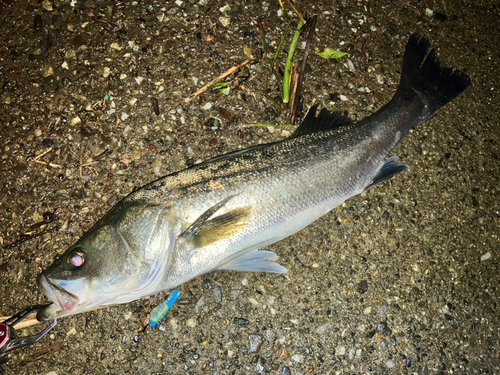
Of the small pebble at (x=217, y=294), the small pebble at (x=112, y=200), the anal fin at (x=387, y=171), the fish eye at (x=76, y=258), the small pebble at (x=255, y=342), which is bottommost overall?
the small pebble at (x=255, y=342)

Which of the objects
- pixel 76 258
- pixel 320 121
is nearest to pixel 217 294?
pixel 76 258

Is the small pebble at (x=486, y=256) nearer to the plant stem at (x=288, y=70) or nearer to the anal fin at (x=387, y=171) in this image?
the anal fin at (x=387, y=171)

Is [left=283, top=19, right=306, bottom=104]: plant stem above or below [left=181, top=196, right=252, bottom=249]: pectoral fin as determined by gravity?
above

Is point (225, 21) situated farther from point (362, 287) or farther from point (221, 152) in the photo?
point (362, 287)

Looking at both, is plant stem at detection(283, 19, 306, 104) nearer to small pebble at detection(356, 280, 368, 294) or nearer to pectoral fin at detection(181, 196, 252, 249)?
pectoral fin at detection(181, 196, 252, 249)

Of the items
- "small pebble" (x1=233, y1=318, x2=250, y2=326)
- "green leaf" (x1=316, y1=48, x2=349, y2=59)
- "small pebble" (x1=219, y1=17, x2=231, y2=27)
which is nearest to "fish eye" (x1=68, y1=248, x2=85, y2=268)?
"small pebble" (x1=233, y1=318, x2=250, y2=326)

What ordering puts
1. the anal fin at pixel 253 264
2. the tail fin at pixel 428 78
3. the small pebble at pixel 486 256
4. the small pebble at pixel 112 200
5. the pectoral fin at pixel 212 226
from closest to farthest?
the pectoral fin at pixel 212 226 → the anal fin at pixel 253 264 → the small pebble at pixel 112 200 → the tail fin at pixel 428 78 → the small pebble at pixel 486 256

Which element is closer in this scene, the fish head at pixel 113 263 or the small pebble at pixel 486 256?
the fish head at pixel 113 263

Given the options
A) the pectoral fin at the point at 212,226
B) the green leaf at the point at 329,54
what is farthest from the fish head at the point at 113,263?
the green leaf at the point at 329,54
